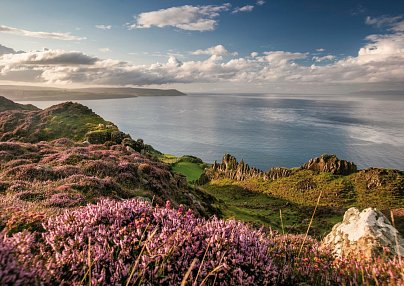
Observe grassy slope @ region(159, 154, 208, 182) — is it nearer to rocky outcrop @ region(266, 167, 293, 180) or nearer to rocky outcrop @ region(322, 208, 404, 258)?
rocky outcrop @ region(266, 167, 293, 180)

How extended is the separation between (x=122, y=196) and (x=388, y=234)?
12.2 meters

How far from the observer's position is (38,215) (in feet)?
24.3

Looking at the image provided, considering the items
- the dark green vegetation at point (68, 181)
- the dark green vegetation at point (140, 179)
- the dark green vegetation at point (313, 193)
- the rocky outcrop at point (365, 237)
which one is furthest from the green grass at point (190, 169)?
the rocky outcrop at point (365, 237)

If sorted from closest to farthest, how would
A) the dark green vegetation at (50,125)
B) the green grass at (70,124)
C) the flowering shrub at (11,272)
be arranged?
the flowering shrub at (11,272)
the dark green vegetation at (50,125)
the green grass at (70,124)

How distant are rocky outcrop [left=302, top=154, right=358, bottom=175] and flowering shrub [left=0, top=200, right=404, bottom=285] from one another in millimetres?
93549

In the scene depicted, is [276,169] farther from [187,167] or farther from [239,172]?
[187,167]

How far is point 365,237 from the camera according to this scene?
10.0 m

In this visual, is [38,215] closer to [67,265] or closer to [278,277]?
[67,265]

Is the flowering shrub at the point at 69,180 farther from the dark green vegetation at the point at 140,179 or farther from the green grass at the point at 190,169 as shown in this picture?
the green grass at the point at 190,169

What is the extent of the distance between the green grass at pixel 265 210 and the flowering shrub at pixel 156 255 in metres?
33.4

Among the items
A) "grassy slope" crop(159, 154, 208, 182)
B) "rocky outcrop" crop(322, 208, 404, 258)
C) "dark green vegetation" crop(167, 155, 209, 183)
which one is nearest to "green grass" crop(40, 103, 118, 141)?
"rocky outcrop" crop(322, 208, 404, 258)

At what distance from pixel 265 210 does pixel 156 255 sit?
2552 inches

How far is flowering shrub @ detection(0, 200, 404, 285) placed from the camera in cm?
483

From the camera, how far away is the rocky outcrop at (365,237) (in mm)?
9266
